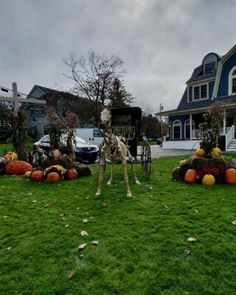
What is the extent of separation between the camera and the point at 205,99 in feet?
80.9

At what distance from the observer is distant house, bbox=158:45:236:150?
833 inches

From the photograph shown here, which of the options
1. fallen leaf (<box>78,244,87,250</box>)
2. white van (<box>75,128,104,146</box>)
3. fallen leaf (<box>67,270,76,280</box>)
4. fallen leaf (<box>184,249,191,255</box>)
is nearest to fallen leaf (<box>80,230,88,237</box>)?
fallen leaf (<box>78,244,87,250</box>)

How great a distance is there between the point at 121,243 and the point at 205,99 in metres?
23.3

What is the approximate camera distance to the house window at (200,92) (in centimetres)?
2480

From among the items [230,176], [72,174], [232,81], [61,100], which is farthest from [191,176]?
[61,100]

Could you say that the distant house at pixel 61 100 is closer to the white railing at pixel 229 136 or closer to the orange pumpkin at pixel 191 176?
the white railing at pixel 229 136

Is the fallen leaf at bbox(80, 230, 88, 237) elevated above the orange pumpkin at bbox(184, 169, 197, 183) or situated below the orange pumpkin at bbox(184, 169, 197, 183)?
below

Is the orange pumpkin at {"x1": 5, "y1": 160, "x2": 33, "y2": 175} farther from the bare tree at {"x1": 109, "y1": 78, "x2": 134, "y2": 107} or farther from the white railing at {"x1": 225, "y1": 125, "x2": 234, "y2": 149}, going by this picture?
the bare tree at {"x1": 109, "y1": 78, "x2": 134, "y2": 107}

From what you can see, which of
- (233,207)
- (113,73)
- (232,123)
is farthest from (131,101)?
(233,207)

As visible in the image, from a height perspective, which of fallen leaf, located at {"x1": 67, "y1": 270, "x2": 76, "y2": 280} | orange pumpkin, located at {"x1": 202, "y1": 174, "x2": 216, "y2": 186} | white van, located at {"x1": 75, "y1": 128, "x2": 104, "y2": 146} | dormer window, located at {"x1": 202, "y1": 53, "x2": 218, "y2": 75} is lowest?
fallen leaf, located at {"x1": 67, "y1": 270, "x2": 76, "y2": 280}

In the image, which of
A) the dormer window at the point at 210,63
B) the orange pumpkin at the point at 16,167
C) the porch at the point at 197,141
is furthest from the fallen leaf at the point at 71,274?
the dormer window at the point at 210,63

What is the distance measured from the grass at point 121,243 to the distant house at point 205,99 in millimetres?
16077

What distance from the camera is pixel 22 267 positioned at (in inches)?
123

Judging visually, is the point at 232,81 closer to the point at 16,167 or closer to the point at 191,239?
the point at 16,167
